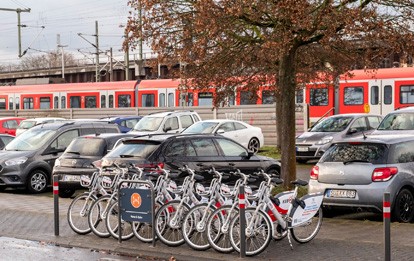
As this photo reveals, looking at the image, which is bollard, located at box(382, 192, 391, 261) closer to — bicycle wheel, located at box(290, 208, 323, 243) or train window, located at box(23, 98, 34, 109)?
bicycle wheel, located at box(290, 208, 323, 243)

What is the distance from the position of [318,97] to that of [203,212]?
27.6 meters

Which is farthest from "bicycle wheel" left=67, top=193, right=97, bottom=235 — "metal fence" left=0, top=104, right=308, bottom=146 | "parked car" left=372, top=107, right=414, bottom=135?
"metal fence" left=0, top=104, right=308, bottom=146

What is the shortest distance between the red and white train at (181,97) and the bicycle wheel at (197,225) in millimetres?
16592

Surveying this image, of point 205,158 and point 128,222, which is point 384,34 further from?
point 128,222

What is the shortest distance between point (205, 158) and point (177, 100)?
82.7ft

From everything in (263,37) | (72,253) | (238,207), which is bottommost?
(72,253)

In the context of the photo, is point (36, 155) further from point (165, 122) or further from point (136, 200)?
point (165, 122)

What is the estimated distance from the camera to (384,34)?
605 inches

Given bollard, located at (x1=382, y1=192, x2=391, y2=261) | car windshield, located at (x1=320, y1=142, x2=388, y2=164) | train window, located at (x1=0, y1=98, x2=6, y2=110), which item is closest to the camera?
bollard, located at (x1=382, y1=192, x2=391, y2=261)

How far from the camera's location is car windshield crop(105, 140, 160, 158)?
15938 millimetres

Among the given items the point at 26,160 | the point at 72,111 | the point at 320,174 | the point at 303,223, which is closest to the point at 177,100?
the point at 72,111

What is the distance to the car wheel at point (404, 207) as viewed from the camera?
43.7 ft

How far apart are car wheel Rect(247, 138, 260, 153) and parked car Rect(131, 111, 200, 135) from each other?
2.29 metres

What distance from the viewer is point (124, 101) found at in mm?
44656
